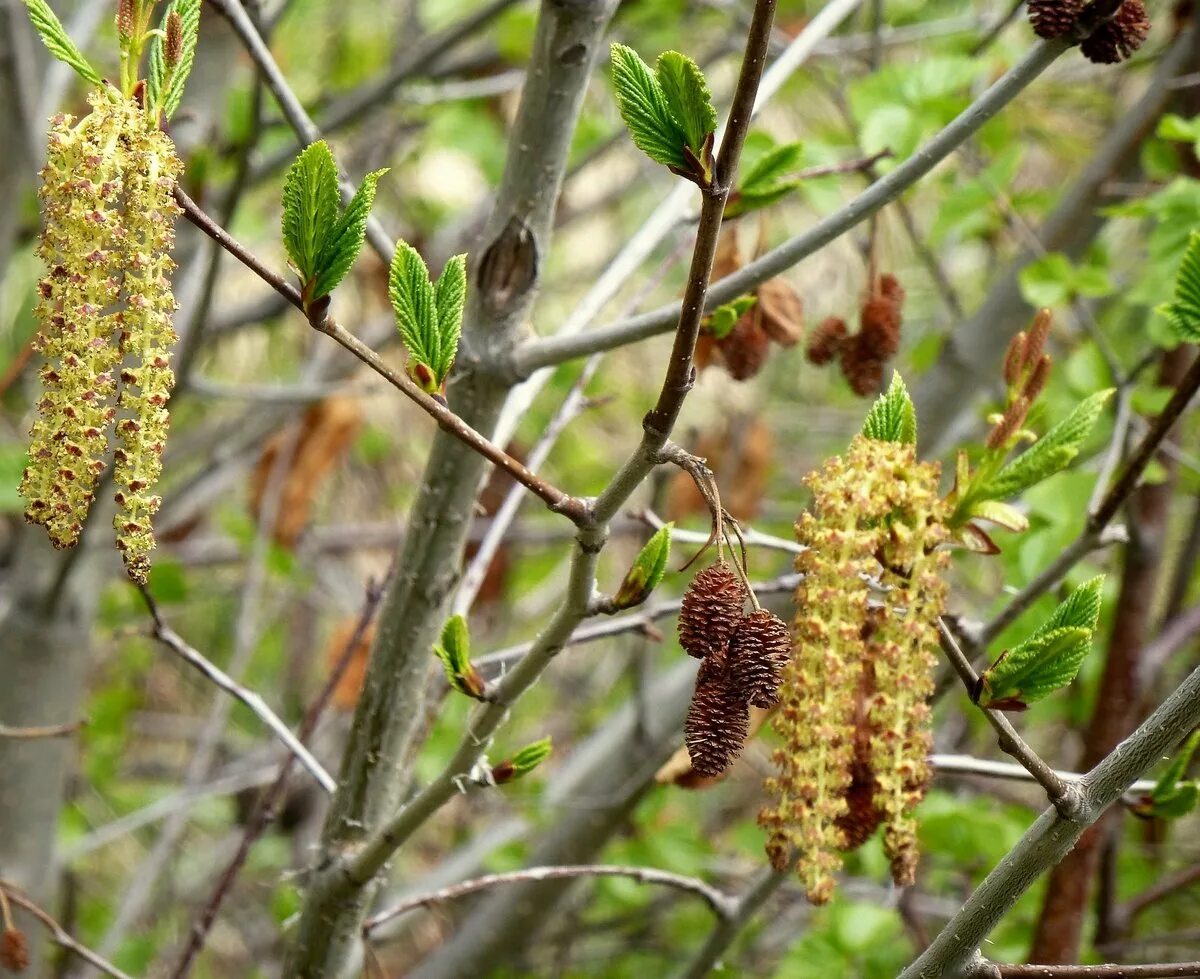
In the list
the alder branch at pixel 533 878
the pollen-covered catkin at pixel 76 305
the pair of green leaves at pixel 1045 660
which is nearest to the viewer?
the pollen-covered catkin at pixel 76 305

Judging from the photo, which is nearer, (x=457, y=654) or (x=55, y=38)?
(x=55, y=38)

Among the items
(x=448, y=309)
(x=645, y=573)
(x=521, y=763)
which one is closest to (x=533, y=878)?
(x=521, y=763)

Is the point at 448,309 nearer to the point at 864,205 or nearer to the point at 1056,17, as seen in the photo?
the point at 864,205

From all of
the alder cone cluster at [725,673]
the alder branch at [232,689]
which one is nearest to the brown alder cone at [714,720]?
the alder cone cluster at [725,673]

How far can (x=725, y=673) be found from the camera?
58cm

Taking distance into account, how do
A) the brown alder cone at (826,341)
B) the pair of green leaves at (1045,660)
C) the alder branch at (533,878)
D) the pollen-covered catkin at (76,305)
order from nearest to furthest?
the pollen-covered catkin at (76,305)
the pair of green leaves at (1045,660)
the alder branch at (533,878)
the brown alder cone at (826,341)

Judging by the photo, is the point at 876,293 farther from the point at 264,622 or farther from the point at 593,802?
the point at 264,622

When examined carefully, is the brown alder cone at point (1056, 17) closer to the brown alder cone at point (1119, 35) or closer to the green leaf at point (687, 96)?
the brown alder cone at point (1119, 35)

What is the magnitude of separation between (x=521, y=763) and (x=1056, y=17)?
52cm

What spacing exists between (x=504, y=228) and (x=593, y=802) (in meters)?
0.88

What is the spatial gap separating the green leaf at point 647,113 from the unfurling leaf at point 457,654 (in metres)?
0.28

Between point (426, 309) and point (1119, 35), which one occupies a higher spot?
point (1119, 35)

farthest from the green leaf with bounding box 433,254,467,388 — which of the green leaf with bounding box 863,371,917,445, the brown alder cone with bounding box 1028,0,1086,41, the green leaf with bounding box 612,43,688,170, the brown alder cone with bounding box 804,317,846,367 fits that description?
the brown alder cone with bounding box 804,317,846,367

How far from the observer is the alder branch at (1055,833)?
62 cm
